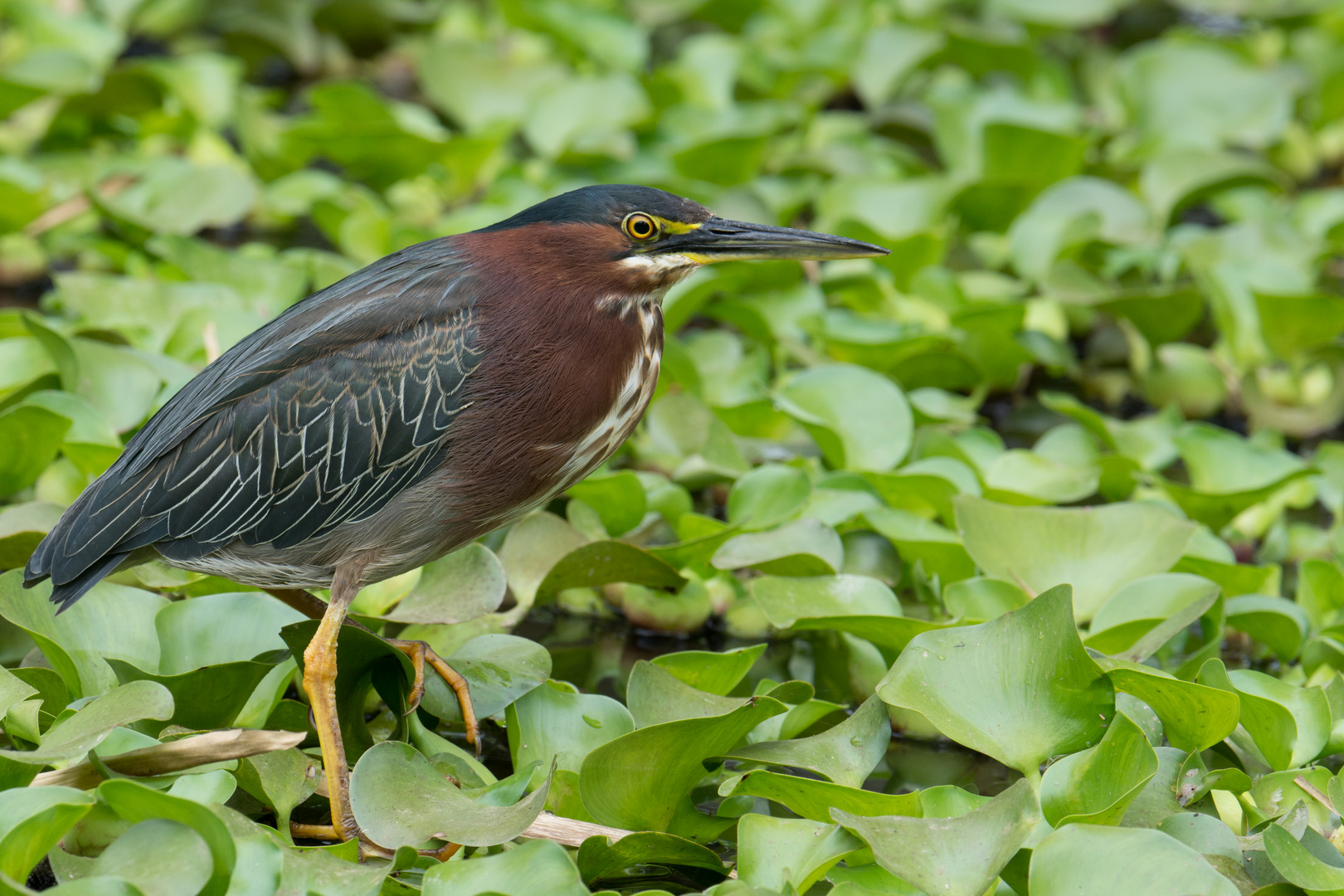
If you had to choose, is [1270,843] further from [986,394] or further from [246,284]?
[246,284]

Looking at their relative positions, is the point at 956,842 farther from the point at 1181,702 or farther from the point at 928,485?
the point at 928,485

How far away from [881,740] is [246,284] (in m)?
3.50

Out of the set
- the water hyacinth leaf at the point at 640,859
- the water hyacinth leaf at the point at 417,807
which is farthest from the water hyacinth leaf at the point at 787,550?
the water hyacinth leaf at the point at 417,807

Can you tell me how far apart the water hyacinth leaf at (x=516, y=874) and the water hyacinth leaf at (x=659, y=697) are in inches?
28.6

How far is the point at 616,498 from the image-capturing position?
4488 millimetres

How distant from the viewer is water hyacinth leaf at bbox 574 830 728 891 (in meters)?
3.12

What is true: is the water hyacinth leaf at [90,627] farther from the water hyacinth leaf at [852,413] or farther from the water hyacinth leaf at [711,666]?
the water hyacinth leaf at [852,413]

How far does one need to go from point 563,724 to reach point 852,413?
1.85 meters

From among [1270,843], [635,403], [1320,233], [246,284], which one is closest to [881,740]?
[1270,843]

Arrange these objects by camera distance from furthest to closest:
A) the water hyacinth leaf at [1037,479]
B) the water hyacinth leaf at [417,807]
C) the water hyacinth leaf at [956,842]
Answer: the water hyacinth leaf at [1037,479], the water hyacinth leaf at [417,807], the water hyacinth leaf at [956,842]

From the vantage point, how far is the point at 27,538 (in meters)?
3.88

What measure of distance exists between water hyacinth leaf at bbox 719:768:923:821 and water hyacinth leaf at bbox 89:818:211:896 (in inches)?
47.4

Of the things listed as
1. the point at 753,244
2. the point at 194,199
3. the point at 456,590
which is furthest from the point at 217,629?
the point at 194,199

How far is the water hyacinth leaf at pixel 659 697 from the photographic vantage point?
3500 mm
